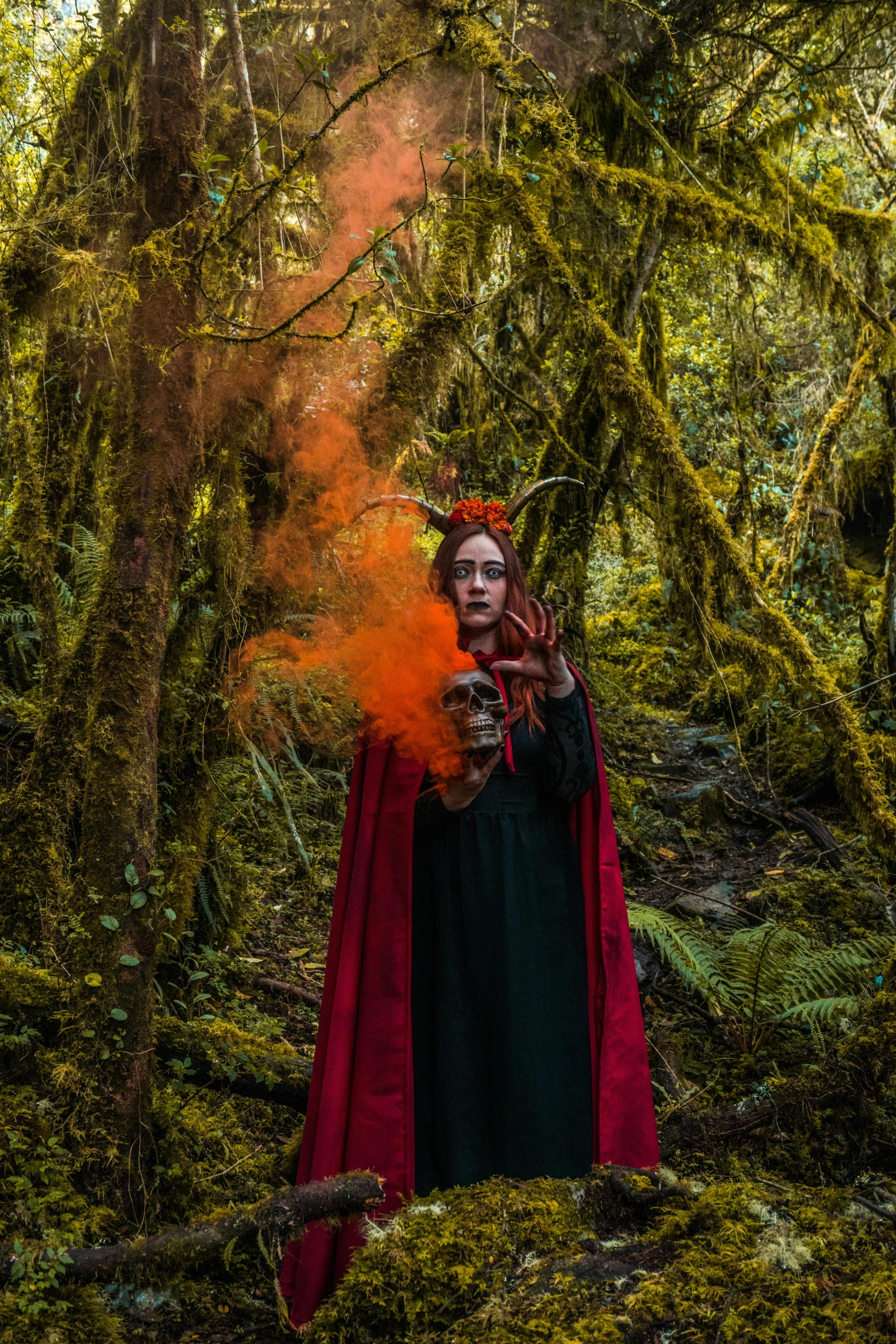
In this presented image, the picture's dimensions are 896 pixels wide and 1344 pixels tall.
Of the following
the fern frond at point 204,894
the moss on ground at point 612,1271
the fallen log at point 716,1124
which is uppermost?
the fern frond at point 204,894

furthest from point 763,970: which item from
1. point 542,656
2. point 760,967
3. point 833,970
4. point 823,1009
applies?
point 542,656

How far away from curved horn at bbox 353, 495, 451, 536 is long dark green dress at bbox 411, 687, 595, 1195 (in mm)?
837

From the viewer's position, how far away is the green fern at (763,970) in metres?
4.59

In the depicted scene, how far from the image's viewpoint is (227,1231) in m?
2.25

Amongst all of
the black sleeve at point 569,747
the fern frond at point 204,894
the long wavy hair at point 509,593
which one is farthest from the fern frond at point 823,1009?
the fern frond at point 204,894

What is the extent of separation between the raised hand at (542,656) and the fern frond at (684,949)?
2.18 m

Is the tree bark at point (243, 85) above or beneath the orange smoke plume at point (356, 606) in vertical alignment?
above

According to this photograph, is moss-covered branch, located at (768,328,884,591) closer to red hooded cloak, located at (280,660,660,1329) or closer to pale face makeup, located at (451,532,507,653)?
pale face makeup, located at (451,532,507,653)

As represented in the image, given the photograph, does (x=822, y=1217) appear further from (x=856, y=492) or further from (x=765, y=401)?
(x=856, y=492)

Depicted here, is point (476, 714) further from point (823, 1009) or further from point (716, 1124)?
point (823, 1009)

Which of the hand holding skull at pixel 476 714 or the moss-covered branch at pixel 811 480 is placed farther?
the moss-covered branch at pixel 811 480

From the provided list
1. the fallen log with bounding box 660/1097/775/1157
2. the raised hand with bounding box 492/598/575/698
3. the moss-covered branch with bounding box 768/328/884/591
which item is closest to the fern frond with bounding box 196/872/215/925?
the raised hand with bounding box 492/598/575/698

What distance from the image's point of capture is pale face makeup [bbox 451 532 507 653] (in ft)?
10.8

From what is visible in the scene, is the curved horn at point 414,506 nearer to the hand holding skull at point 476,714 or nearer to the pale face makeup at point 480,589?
the pale face makeup at point 480,589
